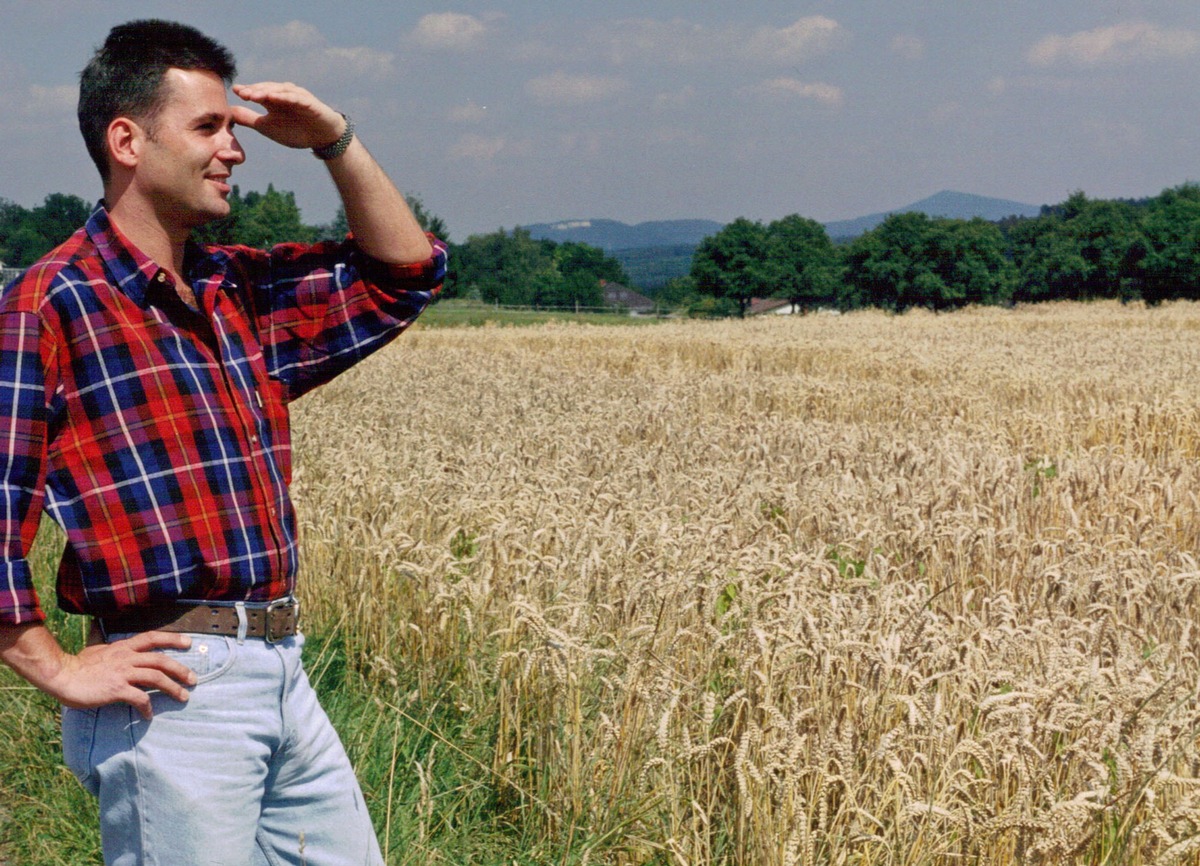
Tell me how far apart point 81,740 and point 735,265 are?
103 m

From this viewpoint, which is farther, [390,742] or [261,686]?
[390,742]

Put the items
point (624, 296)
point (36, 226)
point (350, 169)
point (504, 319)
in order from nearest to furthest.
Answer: point (350, 169)
point (504, 319)
point (36, 226)
point (624, 296)

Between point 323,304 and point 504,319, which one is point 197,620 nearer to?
point 323,304

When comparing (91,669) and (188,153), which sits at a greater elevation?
(188,153)

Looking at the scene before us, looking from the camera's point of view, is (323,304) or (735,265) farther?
(735,265)

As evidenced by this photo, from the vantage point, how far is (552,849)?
11.0 feet

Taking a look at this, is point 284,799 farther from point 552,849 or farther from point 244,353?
point 552,849

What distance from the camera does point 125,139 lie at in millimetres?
2152

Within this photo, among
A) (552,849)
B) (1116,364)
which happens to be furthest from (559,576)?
(1116,364)

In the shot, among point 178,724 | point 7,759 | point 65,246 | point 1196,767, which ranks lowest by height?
point 7,759

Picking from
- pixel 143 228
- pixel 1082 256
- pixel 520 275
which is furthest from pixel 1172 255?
pixel 520 275

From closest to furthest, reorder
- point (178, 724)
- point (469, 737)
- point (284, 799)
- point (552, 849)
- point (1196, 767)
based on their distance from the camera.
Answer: point (178, 724) → point (284, 799) → point (1196, 767) → point (552, 849) → point (469, 737)

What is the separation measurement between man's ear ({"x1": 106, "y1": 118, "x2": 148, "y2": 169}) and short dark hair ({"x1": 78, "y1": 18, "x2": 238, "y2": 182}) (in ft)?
0.06

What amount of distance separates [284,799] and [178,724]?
13.9 inches
